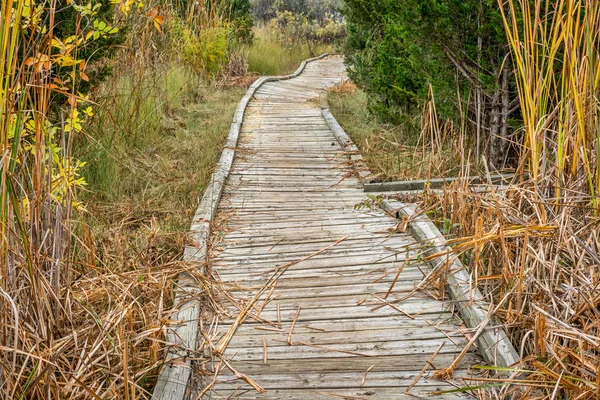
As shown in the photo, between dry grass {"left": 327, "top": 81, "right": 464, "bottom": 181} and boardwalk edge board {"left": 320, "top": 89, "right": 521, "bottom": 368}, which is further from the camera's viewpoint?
dry grass {"left": 327, "top": 81, "right": 464, "bottom": 181}

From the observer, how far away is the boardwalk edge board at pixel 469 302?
2616 mm

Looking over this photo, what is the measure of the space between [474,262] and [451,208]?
3.10 feet

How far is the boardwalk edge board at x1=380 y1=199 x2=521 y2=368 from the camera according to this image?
262 cm

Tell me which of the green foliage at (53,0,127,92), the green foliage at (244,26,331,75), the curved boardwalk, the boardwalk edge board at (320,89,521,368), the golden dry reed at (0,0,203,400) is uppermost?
the green foliage at (53,0,127,92)

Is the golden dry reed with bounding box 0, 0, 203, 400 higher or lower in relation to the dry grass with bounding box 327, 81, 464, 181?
higher

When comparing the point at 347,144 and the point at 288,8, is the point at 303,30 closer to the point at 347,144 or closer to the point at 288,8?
the point at 288,8

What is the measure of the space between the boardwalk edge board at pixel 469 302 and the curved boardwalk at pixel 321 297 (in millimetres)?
80

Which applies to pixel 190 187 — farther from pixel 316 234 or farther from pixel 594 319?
pixel 594 319

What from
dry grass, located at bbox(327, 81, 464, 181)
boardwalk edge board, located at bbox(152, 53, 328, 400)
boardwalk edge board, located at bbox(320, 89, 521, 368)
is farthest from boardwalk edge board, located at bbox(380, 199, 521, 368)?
boardwalk edge board, located at bbox(152, 53, 328, 400)

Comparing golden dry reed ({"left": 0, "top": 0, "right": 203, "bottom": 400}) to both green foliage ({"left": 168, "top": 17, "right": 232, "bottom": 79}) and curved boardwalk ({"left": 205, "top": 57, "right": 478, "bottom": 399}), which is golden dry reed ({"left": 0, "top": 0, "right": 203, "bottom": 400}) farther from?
green foliage ({"left": 168, "top": 17, "right": 232, "bottom": 79})

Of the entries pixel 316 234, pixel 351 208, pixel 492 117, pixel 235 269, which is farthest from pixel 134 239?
Answer: pixel 492 117

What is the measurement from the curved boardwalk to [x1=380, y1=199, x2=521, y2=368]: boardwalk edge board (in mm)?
80

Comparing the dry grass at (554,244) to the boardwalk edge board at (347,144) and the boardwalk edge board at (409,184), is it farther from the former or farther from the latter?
the boardwalk edge board at (347,144)

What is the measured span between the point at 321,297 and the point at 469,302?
0.75 metres
